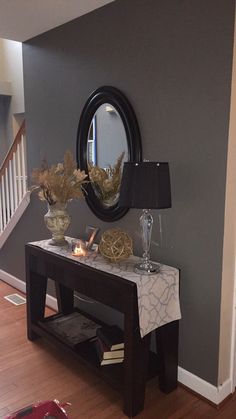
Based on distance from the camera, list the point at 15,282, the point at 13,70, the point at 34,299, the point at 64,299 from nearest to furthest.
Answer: the point at 34,299, the point at 64,299, the point at 15,282, the point at 13,70

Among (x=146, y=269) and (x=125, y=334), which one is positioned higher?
(x=146, y=269)

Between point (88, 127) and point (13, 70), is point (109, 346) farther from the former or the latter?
point (13, 70)

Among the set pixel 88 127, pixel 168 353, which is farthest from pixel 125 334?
pixel 88 127

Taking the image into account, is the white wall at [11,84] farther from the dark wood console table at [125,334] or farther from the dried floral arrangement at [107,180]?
the dark wood console table at [125,334]

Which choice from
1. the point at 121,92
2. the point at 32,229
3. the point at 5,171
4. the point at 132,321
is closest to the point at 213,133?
the point at 121,92

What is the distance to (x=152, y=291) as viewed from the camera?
1911 mm

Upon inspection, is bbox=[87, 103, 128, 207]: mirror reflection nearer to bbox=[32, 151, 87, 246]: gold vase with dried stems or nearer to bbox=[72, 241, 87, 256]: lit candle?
bbox=[32, 151, 87, 246]: gold vase with dried stems

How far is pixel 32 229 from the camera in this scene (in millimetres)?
3502

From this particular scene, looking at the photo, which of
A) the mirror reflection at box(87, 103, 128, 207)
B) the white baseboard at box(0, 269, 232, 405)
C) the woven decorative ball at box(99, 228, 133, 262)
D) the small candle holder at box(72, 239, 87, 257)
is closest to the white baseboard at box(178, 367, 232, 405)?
the white baseboard at box(0, 269, 232, 405)

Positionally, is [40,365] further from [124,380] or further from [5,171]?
[5,171]

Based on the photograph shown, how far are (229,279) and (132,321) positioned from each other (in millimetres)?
616

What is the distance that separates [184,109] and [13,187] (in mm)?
2444

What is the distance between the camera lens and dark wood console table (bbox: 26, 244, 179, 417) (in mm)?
1865

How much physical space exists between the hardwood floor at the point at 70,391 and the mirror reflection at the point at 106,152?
3.91 ft
